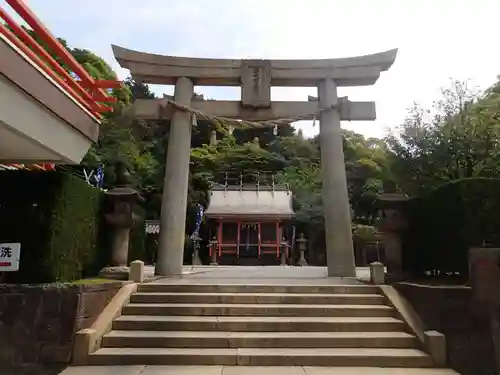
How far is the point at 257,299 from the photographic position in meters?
6.46

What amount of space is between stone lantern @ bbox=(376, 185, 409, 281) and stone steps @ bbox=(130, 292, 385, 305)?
116cm

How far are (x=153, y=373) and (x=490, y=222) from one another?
5.49 m

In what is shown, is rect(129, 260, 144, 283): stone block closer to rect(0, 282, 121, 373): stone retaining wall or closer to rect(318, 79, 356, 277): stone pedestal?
rect(0, 282, 121, 373): stone retaining wall

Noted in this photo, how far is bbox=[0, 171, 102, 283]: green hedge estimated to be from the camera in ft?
17.6

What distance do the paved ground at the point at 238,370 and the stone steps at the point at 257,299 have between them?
165 centimetres

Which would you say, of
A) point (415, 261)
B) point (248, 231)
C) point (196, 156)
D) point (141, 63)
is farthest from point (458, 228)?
point (196, 156)

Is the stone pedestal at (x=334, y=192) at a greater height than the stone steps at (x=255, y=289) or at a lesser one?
greater

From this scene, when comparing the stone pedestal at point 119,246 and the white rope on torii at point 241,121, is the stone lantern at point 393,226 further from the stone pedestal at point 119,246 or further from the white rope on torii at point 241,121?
the stone pedestal at point 119,246

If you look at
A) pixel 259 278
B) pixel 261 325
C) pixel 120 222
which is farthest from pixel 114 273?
pixel 259 278

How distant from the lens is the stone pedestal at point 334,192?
9.21 metres

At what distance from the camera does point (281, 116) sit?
1010cm

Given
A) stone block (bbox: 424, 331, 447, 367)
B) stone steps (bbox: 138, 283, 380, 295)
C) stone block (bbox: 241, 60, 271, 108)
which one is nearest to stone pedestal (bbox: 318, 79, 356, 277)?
stone block (bbox: 241, 60, 271, 108)

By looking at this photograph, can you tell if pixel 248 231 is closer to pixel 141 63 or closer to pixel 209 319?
pixel 141 63

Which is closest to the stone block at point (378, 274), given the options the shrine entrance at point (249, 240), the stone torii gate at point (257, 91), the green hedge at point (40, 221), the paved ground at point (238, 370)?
the paved ground at point (238, 370)
